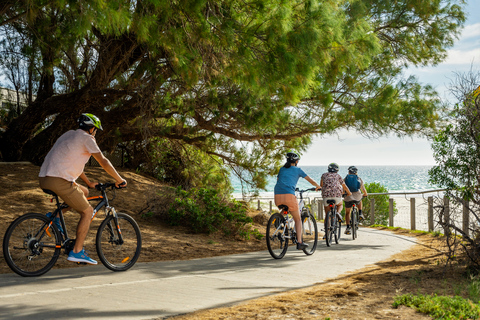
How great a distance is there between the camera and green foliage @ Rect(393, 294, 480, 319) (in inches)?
182

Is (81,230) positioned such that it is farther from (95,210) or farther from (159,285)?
(159,285)

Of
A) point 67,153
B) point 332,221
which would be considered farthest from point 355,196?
point 67,153

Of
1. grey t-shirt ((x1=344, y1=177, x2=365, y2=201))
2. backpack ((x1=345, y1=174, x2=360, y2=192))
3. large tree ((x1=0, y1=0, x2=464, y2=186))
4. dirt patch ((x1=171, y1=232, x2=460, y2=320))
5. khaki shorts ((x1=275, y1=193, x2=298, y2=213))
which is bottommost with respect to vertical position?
Answer: dirt patch ((x1=171, y1=232, x2=460, y2=320))

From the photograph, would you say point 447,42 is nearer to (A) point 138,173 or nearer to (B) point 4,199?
(A) point 138,173

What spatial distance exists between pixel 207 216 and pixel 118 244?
4664mm

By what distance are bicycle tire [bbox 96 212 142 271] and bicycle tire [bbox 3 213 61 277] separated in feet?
2.03

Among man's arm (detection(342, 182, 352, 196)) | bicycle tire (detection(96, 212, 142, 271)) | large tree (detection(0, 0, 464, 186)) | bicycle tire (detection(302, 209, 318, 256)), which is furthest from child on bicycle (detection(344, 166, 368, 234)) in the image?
bicycle tire (detection(96, 212, 142, 271))

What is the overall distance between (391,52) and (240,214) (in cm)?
676

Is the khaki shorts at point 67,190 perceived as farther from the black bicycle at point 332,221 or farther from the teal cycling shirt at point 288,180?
the black bicycle at point 332,221

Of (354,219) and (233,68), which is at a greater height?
(233,68)

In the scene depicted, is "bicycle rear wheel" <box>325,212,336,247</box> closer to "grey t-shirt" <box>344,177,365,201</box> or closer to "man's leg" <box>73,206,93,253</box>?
"grey t-shirt" <box>344,177,365,201</box>

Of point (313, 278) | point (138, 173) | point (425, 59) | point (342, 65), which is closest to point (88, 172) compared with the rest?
point (138, 173)

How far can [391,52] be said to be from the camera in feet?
46.5

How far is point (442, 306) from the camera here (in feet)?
15.9
